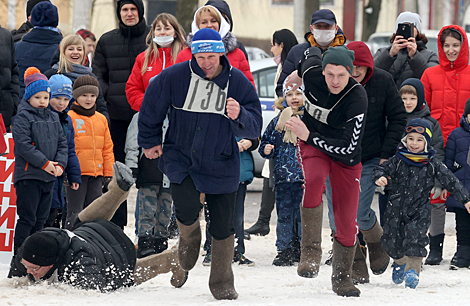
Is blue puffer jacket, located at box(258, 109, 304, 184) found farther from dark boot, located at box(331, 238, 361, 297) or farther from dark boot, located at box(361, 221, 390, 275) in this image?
dark boot, located at box(331, 238, 361, 297)

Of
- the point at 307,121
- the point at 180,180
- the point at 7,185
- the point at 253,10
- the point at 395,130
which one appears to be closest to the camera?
the point at 180,180

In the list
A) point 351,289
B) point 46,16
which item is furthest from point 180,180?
point 46,16

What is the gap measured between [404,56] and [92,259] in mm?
4070

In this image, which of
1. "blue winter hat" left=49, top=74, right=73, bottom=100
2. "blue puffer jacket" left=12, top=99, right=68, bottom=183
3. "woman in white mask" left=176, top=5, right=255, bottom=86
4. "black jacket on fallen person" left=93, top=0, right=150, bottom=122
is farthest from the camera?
"black jacket on fallen person" left=93, top=0, right=150, bottom=122

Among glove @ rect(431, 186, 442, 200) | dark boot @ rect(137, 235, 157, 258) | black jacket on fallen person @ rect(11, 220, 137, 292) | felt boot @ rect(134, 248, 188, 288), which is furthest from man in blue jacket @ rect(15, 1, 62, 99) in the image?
glove @ rect(431, 186, 442, 200)

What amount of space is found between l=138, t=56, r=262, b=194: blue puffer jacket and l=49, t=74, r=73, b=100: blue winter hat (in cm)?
190

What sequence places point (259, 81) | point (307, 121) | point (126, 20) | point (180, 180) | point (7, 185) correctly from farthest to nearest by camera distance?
point (259, 81), point (126, 20), point (7, 185), point (307, 121), point (180, 180)

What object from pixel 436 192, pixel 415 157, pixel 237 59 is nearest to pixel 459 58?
pixel 436 192

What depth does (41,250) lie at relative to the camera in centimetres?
543

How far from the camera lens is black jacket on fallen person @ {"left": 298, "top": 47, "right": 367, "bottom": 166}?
5.67 metres

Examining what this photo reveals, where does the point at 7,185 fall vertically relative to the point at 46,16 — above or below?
below

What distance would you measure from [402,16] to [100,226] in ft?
12.9

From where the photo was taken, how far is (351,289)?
19.1ft

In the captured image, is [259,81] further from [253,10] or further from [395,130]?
[253,10]
